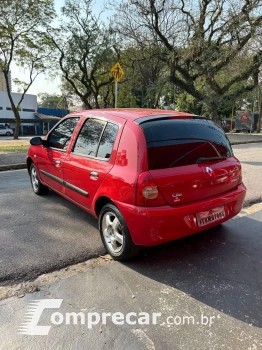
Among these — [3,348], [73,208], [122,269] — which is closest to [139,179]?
[122,269]

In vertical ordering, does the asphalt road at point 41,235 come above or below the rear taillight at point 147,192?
below

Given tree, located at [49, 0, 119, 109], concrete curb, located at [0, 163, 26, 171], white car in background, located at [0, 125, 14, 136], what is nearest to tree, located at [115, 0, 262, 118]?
tree, located at [49, 0, 119, 109]

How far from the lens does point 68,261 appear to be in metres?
3.11

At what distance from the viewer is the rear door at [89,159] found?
323 centimetres

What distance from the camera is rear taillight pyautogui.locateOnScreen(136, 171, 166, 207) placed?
8.94 ft

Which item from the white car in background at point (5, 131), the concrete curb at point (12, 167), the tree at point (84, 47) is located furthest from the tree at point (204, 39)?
the white car in background at point (5, 131)

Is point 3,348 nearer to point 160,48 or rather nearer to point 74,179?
point 74,179

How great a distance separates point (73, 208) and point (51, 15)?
58.6 feet

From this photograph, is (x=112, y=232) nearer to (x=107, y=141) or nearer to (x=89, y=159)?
(x=89, y=159)

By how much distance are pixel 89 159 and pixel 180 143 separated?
1.20m

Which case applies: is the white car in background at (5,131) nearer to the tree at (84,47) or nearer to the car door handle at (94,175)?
the tree at (84,47)

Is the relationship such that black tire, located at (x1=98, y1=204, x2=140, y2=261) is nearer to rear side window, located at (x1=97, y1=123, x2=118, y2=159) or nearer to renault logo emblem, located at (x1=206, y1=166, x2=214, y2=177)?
rear side window, located at (x1=97, y1=123, x2=118, y2=159)

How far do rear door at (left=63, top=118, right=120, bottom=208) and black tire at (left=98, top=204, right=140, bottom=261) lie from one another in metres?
0.34

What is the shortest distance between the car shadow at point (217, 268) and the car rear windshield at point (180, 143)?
1134mm
